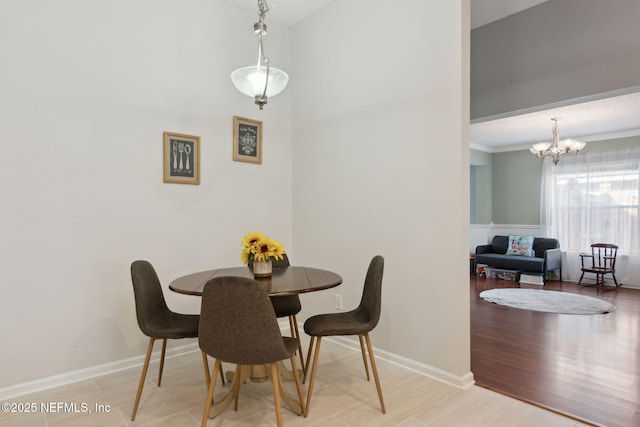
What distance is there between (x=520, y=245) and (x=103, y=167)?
281 inches

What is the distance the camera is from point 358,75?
320 cm

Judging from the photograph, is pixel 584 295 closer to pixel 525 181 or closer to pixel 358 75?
pixel 525 181

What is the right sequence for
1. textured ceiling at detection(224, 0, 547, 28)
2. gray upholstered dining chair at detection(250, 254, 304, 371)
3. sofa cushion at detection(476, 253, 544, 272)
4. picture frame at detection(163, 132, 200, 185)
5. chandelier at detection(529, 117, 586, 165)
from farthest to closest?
sofa cushion at detection(476, 253, 544, 272)
chandelier at detection(529, 117, 586, 165)
textured ceiling at detection(224, 0, 547, 28)
picture frame at detection(163, 132, 200, 185)
gray upholstered dining chair at detection(250, 254, 304, 371)

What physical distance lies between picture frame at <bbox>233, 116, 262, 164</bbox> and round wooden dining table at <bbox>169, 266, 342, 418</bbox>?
1257mm

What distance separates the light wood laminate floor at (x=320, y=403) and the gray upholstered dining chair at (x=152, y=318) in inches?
6.5

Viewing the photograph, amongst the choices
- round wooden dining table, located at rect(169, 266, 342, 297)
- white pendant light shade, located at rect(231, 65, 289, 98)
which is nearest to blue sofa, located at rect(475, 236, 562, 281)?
round wooden dining table, located at rect(169, 266, 342, 297)

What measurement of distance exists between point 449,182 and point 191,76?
2.23 meters

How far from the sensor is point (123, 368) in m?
2.78

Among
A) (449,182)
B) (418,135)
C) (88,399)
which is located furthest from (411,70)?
(88,399)

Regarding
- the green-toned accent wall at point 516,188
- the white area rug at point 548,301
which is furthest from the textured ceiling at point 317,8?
the green-toned accent wall at point 516,188

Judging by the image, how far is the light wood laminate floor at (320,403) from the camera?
80.6 inches

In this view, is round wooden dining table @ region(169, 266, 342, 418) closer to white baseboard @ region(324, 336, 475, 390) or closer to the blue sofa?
white baseboard @ region(324, 336, 475, 390)

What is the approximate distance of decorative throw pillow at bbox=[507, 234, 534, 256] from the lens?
717 cm

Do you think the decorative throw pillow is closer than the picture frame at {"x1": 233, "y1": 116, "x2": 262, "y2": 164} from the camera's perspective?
No
